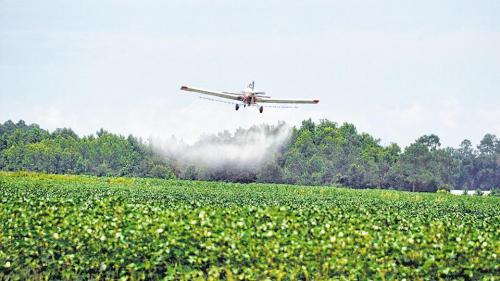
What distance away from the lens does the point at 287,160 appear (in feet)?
430

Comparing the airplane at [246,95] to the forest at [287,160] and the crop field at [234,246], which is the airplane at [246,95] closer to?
the crop field at [234,246]

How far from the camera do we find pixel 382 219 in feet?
65.8

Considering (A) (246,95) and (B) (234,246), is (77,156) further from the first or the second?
(B) (234,246)

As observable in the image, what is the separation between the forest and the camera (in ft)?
381

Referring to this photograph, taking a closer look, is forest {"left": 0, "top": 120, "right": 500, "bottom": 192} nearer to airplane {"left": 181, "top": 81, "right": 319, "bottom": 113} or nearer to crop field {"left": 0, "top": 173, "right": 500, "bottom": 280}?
airplane {"left": 181, "top": 81, "right": 319, "bottom": 113}

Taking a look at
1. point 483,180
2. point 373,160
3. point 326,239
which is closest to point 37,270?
point 326,239

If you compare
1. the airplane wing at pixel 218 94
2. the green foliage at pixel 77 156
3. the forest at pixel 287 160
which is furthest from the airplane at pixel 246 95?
the green foliage at pixel 77 156

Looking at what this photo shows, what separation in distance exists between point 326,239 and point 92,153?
140899 millimetres

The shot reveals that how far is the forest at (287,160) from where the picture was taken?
381 ft

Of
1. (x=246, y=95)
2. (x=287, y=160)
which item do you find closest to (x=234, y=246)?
(x=246, y=95)

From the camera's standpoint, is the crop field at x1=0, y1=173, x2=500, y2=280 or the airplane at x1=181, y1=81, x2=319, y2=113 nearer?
the crop field at x1=0, y1=173, x2=500, y2=280

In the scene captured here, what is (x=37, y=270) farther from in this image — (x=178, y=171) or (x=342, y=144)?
(x=342, y=144)

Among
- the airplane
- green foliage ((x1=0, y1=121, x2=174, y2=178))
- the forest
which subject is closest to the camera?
the airplane

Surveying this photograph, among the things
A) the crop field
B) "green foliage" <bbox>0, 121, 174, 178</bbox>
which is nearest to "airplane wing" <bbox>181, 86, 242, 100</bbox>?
the crop field
